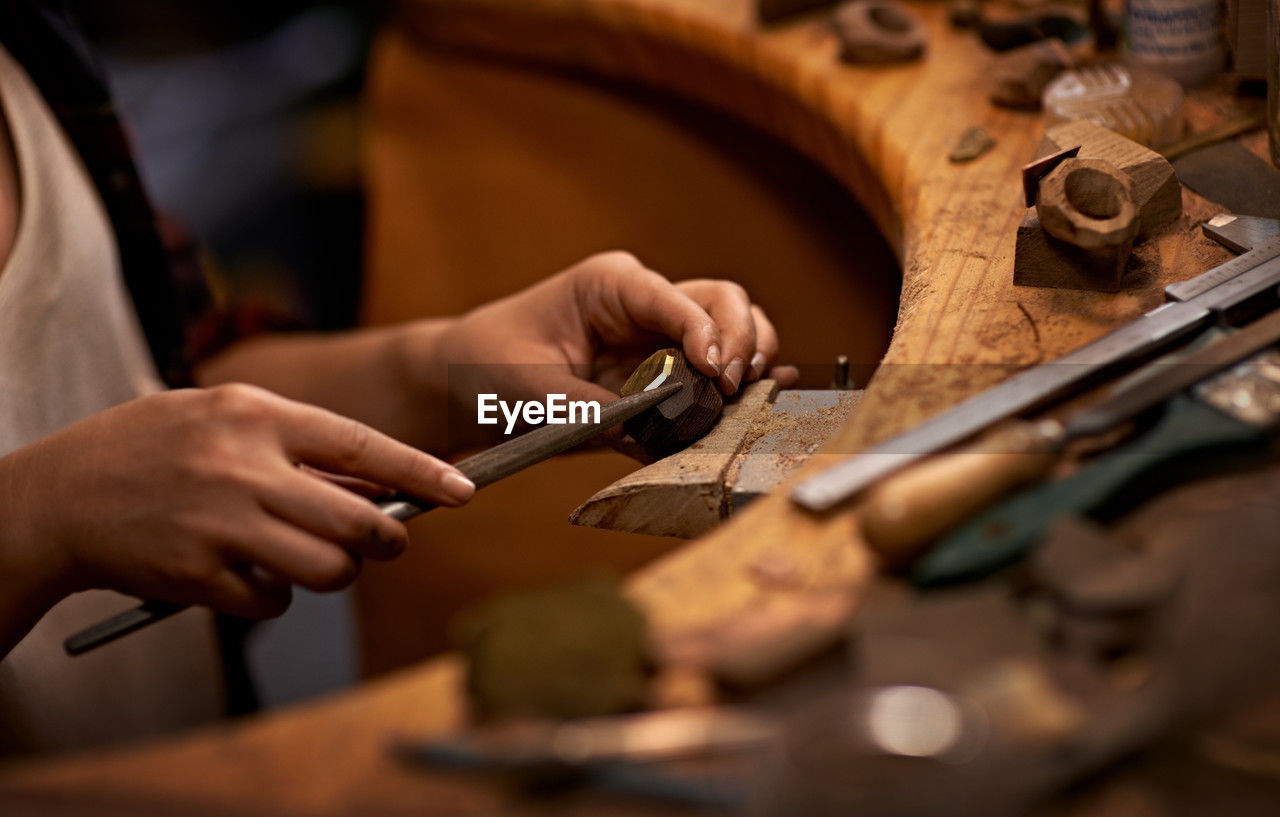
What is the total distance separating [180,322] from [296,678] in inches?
33.7

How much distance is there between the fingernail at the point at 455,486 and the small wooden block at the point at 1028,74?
2.36ft

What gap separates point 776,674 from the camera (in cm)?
42

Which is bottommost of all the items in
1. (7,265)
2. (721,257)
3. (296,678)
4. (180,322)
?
(296,678)

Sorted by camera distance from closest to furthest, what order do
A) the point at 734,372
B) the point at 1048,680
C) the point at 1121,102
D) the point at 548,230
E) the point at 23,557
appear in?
the point at 1048,680
the point at 23,557
the point at 734,372
the point at 1121,102
the point at 548,230

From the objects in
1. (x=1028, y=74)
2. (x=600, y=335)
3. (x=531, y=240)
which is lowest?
(x=531, y=240)

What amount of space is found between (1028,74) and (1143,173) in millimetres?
326

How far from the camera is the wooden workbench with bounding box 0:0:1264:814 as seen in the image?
1.37 ft

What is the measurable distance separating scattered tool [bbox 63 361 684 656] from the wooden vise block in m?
0.28

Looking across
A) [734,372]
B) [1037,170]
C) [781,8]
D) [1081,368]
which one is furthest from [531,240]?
A: [1081,368]

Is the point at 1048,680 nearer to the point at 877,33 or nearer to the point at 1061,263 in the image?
the point at 1061,263

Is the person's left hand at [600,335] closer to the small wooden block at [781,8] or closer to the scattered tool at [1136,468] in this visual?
the scattered tool at [1136,468]

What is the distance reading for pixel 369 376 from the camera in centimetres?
119

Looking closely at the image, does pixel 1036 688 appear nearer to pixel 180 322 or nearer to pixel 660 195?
pixel 180 322

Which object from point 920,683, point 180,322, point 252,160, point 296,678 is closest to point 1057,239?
point 920,683
